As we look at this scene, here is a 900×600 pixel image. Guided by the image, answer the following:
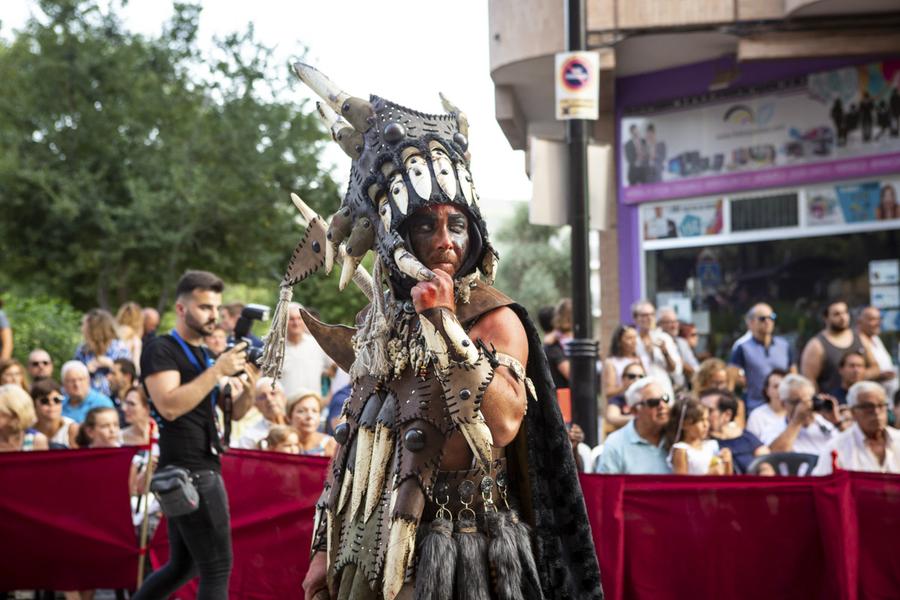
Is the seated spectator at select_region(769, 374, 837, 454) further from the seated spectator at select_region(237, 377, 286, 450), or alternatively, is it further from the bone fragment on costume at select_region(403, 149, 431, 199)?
the bone fragment on costume at select_region(403, 149, 431, 199)

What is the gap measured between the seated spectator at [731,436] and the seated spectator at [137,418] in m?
4.08

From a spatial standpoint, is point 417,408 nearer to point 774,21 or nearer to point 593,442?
point 593,442

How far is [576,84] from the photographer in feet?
25.5

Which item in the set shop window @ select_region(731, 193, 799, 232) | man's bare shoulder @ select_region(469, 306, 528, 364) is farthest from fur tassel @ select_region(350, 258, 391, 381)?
shop window @ select_region(731, 193, 799, 232)

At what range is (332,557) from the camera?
149 inches

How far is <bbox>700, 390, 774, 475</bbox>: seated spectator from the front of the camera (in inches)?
320

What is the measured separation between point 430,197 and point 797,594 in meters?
3.05

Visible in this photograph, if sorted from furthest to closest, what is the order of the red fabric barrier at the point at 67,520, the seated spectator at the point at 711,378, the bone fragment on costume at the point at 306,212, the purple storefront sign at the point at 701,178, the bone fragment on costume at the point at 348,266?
→ the purple storefront sign at the point at 701,178 → the seated spectator at the point at 711,378 → the red fabric barrier at the point at 67,520 → the bone fragment on costume at the point at 306,212 → the bone fragment on costume at the point at 348,266

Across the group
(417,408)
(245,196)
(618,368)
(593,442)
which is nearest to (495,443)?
(417,408)

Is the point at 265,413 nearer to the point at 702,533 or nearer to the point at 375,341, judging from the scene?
the point at 702,533

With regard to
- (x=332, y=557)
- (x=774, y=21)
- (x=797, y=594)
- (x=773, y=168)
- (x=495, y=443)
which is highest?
(x=774, y=21)

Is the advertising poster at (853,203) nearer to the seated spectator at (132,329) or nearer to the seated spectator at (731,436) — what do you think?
the seated spectator at (731,436)

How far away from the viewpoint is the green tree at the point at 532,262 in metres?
40.5

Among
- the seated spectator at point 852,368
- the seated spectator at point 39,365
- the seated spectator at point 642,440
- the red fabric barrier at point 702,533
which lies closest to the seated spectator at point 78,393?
the seated spectator at point 39,365
